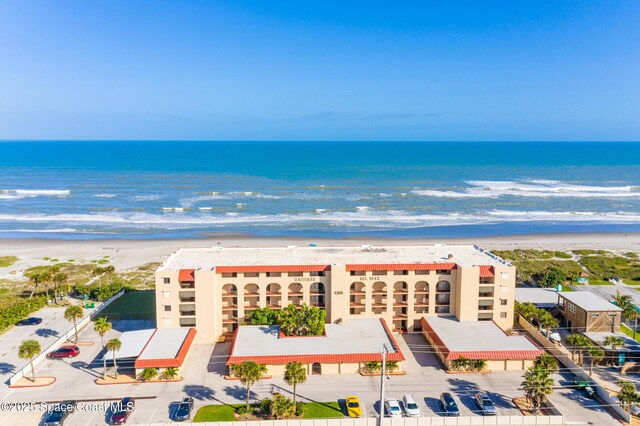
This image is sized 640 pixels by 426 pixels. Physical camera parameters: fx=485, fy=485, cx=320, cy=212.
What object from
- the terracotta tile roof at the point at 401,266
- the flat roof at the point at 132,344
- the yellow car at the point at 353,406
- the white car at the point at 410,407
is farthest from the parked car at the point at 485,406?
the flat roof at the point at 132,344

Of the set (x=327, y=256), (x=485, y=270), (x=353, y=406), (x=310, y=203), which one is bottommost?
(x=353, y=406)

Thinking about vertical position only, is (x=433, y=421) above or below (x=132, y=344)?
below

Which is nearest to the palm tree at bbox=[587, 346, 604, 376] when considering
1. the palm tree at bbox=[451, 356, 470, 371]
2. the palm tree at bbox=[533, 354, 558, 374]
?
the palm tree at bbox=[533, 354, 558, 374]

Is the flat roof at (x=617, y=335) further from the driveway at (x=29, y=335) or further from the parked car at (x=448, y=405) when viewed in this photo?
the driveway at (x=29, y=335)

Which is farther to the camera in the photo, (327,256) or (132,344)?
(327,256)

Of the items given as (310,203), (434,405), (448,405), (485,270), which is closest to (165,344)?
(434,405)

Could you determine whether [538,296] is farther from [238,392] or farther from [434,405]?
[238,392]
